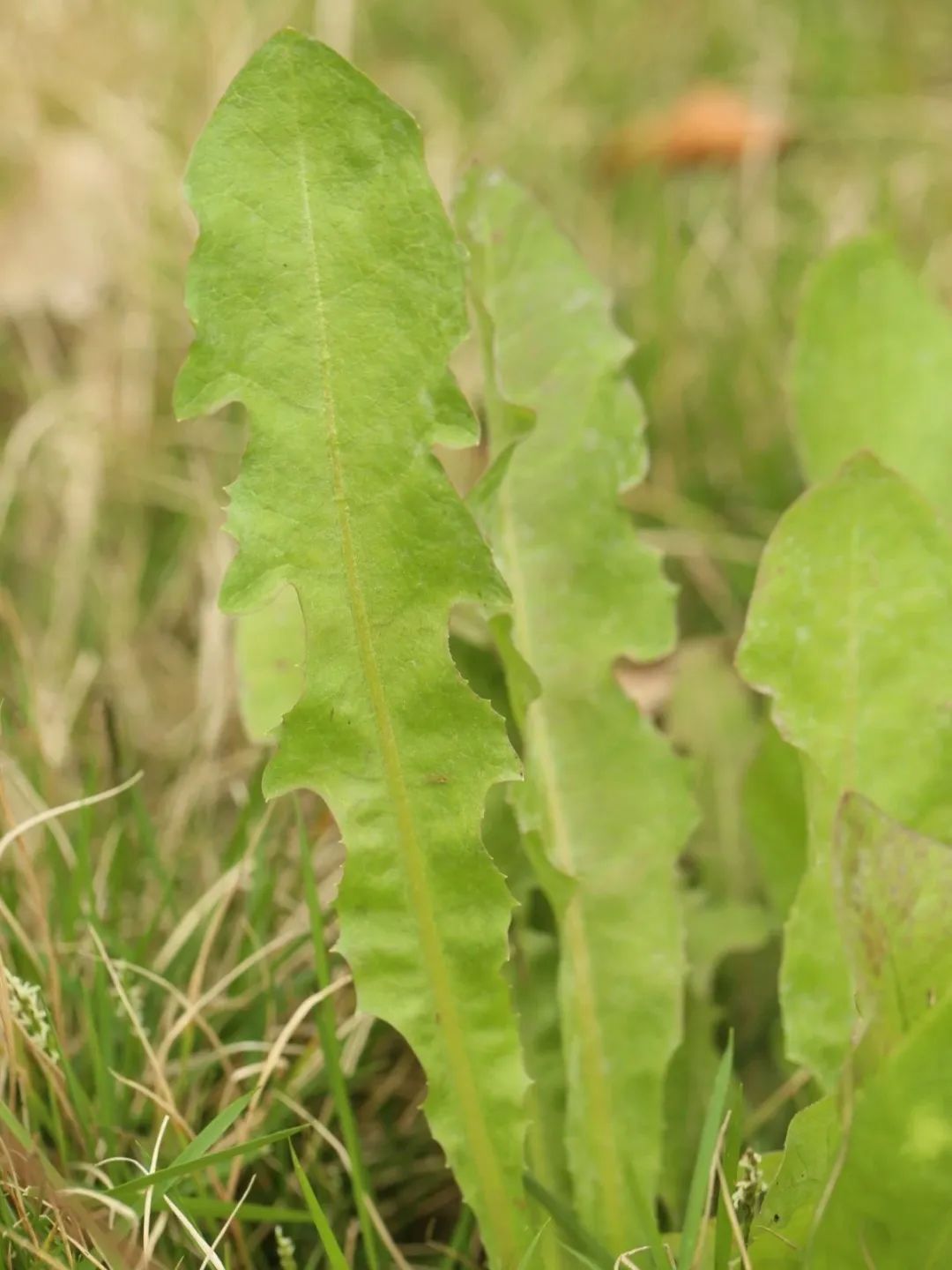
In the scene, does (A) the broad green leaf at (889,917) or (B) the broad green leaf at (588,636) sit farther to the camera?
(B) the broad green leaf at (588,636)

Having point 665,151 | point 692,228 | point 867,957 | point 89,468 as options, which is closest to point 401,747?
point 867,957

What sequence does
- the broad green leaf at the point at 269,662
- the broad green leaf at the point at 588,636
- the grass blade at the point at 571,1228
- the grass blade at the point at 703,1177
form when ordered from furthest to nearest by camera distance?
the broad green leaf at the point at 269,662
the broad green leaf at the point at 588,636
the grass blade at the point at 571,1228
the grass blade at the point at 703,1177

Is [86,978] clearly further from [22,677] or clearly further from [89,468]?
[89,468]

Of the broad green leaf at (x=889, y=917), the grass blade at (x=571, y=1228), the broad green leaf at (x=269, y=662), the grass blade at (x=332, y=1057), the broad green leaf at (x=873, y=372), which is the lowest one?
the grass blade at (x=571, y=1228)

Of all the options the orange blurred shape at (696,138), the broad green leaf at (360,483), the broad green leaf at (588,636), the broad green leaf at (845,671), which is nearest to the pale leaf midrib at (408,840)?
the broad green leaf at (360,483)

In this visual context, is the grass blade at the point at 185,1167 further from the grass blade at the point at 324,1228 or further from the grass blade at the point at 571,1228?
the grass blade at the point at 571,1228

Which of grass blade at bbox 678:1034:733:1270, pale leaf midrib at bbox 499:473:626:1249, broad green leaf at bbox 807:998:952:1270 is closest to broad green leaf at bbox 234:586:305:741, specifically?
pale leaf midrib at bbox 499:473:626:1249

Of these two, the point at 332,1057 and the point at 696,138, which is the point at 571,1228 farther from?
the point at 696,138

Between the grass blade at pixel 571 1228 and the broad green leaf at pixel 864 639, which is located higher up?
the broad green leaf at pixel 864 639
